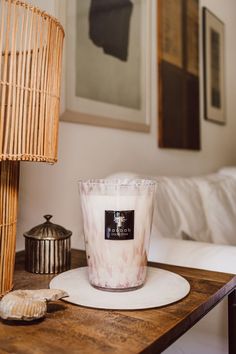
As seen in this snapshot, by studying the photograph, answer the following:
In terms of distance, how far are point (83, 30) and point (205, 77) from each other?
51.3 inches

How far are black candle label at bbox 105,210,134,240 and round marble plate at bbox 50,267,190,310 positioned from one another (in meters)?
0.11

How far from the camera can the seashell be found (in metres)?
0.55

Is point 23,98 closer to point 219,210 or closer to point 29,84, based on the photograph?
point 29,84

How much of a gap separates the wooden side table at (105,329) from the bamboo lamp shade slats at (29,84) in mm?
269

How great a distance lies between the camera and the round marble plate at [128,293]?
0.63 metres

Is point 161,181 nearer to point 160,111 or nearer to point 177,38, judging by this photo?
point 160,111

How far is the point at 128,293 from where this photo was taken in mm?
688

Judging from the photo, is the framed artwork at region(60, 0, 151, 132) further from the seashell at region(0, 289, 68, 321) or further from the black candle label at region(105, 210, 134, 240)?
the seashell at region(0, 289, 68, 321)

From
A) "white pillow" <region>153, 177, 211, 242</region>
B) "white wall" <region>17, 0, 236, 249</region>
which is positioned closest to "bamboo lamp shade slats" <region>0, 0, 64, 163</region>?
"white wall" <region>17, 0, 236, 249</region>

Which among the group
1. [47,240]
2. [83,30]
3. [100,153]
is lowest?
[47,240]

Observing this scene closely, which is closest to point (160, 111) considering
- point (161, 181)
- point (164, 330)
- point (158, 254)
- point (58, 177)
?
point (161, 181)

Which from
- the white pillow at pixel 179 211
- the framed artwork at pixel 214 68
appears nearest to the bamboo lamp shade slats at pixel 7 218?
the white pillow at pixel 179 211

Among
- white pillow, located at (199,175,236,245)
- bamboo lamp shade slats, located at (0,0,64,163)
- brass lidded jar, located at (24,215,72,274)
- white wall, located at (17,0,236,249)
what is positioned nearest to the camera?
bamboo lamp shade slats, located at (0,0,64,163)

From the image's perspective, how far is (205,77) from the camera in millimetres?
2459
